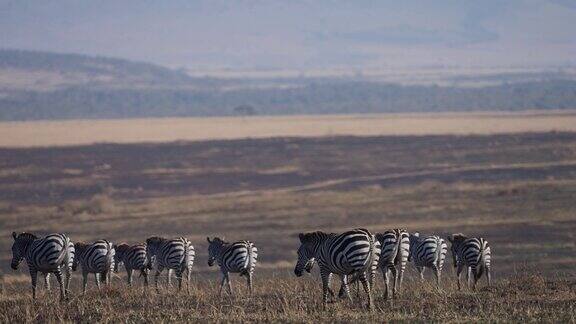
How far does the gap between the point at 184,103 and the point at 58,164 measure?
95.3 meters

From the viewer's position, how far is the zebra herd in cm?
1612

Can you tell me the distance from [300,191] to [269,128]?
53.8 meters

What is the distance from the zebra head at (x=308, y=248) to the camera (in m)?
17.4

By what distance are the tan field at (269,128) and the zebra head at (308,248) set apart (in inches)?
2756

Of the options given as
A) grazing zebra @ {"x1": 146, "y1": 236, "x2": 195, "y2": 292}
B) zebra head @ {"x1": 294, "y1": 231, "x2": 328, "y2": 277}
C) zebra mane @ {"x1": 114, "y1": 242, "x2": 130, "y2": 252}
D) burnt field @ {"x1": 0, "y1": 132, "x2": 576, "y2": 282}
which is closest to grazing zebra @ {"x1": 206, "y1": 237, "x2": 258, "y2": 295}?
grazing zebra @ {"x1": 146, "y1": 236, "x2": 195, "y2": 292}

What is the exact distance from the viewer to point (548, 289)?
695 inches

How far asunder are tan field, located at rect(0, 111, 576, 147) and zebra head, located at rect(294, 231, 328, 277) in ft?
230

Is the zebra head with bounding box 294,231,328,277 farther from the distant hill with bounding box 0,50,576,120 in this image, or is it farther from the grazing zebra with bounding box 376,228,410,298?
the distant hill with bounding box 0,50,576,120

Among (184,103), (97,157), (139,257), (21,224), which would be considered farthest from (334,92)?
(139,257)

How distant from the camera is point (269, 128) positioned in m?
106

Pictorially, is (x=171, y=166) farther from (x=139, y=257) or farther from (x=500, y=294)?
(x=500, y=294)

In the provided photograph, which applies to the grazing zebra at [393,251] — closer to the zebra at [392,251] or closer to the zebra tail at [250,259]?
the zebra at [392,251]

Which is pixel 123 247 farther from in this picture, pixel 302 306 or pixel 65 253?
pixel 302 306

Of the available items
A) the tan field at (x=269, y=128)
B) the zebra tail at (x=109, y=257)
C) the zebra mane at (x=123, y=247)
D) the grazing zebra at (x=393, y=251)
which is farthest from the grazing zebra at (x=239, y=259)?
the tan field at (x=269, y=128)
